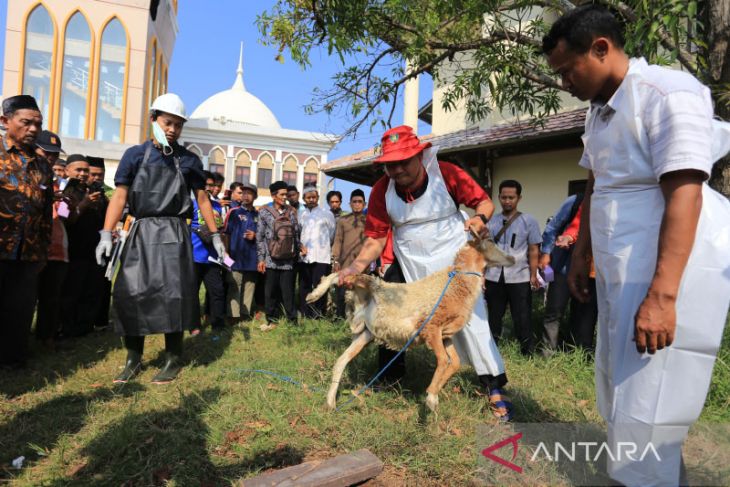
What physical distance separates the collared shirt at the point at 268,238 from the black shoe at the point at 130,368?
2744mm

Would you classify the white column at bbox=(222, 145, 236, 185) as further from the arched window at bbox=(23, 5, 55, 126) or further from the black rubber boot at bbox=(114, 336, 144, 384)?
the black rubber boot at bbox=(114, 336, 144, 384)

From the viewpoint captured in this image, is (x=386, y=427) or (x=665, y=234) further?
(x=386, y=427)

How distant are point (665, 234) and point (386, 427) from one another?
7.00 ft

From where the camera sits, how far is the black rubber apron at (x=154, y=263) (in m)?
3.92

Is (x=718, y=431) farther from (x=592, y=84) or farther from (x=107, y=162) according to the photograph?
(x=107, y=162)

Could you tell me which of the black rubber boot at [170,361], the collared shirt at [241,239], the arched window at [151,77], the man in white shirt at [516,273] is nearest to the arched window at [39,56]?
the arched window at [151,77]

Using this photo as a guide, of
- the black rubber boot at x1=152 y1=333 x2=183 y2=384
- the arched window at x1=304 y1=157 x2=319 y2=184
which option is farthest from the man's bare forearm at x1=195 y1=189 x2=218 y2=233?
the arched window at x1=304 y1=157 x2=319 y2=184

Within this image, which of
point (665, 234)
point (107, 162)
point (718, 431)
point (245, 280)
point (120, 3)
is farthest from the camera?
point (120, 3)

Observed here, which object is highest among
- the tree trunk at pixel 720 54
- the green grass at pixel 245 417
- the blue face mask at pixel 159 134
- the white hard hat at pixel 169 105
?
the tree trunk at pixel 720 54

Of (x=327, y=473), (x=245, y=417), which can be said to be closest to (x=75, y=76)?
(x=245, y=417)

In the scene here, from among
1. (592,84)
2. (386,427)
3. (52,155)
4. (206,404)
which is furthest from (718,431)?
(52,155)

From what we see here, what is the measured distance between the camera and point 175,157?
13.7 feet

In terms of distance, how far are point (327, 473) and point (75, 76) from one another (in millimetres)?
23853

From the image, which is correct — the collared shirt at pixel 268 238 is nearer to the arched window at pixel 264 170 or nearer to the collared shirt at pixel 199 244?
the collared shirt at pixel 199 244
